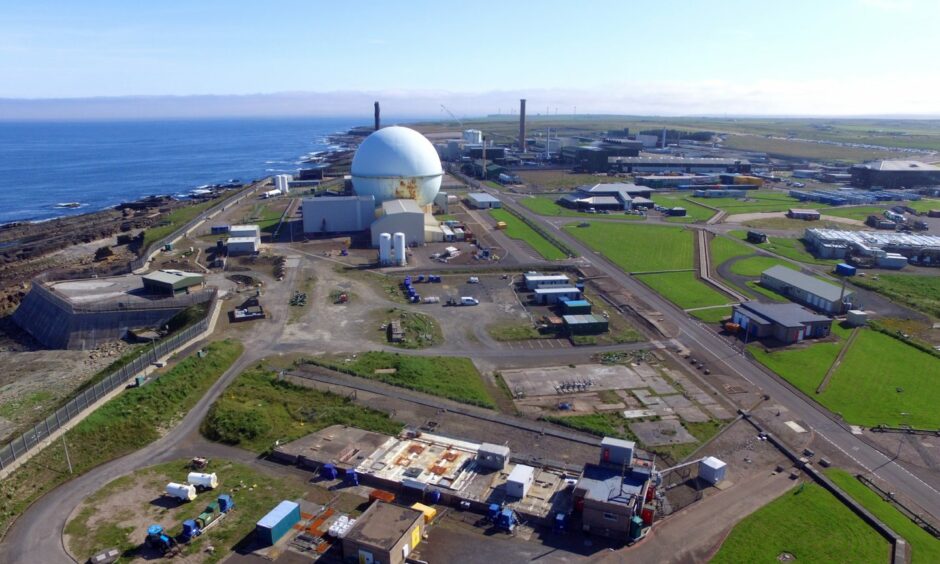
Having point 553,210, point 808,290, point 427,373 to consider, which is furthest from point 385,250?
point 808,290

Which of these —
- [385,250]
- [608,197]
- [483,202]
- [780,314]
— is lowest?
[780,314]

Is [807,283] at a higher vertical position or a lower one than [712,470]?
higher

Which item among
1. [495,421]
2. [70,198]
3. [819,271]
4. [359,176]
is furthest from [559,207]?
[70,198]

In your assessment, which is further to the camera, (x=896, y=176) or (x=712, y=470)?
(x=896, y=176)

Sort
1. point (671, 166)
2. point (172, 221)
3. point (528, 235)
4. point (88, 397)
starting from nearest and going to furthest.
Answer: point (88, 397), point (528, 235), point (172, 221), point (671, 166)

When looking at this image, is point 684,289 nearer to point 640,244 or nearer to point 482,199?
point 640,244

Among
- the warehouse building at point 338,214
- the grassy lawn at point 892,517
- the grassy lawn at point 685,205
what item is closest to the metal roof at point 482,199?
the warehouse building at point 338,214

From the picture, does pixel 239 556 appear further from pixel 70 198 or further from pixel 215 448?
pixel 70 198

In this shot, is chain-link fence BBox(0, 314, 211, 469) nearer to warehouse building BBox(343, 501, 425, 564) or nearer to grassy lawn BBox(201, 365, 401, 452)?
grassy lawn BBox(201, 365, 401, 452)
